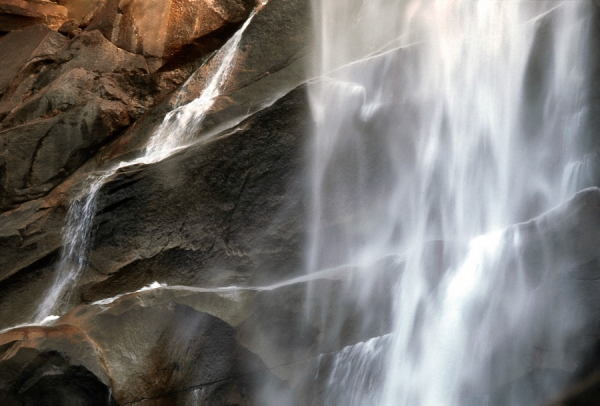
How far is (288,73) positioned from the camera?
340 inches

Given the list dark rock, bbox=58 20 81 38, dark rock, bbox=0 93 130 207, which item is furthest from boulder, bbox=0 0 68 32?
dark rock, bbox=0 93 130 207

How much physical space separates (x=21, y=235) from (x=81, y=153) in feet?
5.80

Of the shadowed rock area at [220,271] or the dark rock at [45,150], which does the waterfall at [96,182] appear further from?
the dark rock at [45,150]

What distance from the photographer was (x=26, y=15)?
41.8 ft

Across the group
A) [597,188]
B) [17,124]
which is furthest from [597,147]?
[17,124]

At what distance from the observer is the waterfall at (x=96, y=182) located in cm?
738

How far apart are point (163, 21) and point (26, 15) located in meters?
4.06

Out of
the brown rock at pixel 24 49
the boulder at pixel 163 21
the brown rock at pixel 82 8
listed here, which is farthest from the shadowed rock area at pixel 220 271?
the brown rock at pixel 82 8

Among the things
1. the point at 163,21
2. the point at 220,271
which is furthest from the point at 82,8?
the point at 220,271

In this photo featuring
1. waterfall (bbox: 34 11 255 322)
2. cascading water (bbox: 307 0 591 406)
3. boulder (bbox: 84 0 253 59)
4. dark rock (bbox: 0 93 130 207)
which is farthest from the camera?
boulder (bbox: 84 0 253 59)

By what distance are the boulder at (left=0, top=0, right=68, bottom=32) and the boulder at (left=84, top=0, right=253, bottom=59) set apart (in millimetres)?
2289

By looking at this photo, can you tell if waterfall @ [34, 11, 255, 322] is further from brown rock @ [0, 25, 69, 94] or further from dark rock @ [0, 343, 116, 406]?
brown rock @ [0, 25, 69, 94]

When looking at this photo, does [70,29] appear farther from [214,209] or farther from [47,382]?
[47,382]

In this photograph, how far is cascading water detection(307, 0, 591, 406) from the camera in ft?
23.1
